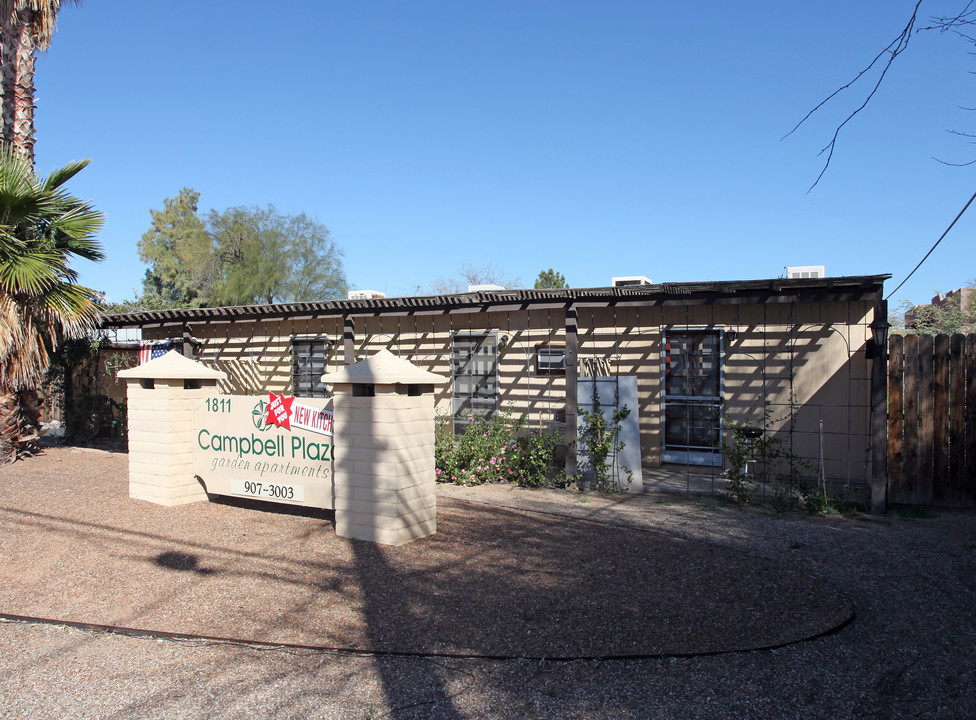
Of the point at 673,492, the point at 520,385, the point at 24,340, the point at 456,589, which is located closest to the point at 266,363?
the point at 24,340

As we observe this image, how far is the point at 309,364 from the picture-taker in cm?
1373

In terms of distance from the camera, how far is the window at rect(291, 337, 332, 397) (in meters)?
13.5

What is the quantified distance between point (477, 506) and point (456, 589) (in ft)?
9.32

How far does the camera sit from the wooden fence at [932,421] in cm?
778

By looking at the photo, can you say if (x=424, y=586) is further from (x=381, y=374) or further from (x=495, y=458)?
(x=495, y=458)

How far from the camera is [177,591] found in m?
5.18

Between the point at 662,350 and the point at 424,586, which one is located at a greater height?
the point at 662,350

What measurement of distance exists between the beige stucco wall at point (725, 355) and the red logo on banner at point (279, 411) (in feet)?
15.7

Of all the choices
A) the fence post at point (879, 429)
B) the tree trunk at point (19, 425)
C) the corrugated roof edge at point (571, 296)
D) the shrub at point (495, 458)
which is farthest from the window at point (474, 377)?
the tree trunk at point (19, 425)

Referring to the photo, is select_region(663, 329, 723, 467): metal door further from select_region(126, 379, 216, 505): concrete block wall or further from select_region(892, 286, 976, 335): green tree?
select_region(892, 286, 976, 335): green tree

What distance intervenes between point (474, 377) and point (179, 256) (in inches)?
1473

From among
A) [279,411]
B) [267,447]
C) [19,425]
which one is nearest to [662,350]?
[279,411]

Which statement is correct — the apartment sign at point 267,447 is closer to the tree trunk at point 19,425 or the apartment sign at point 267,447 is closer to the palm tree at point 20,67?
the tree trunk at point 19,425

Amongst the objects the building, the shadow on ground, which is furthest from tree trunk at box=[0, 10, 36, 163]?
the shadow on ground
